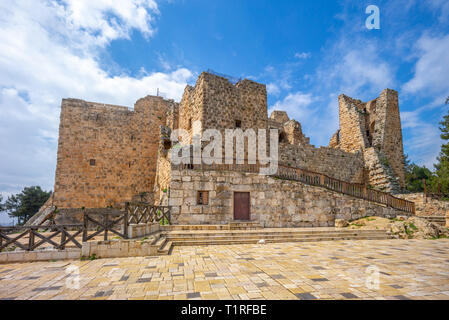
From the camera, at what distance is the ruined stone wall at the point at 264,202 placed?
1113 cm

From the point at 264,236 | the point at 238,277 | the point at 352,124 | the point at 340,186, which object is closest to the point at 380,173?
the point at 352,124

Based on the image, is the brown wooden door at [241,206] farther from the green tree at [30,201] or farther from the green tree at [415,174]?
the green tree at [30,201]

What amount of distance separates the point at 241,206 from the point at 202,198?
6.65ft

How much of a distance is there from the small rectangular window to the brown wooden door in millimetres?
1479

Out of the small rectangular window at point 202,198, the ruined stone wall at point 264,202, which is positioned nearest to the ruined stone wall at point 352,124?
the ruined stone wall at point 264,202

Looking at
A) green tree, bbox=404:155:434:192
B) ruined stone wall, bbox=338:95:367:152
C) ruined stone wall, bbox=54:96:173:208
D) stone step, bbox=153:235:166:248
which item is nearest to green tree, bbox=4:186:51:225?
ruined stone wall, bbox=54:96:173:208

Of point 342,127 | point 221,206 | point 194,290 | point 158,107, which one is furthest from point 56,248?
point 342,127

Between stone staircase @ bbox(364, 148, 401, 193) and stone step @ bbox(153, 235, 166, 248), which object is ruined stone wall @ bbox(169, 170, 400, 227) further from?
stone staircase @ bbox(364, 148, 401, 193)

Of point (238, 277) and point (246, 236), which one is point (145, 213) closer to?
point (246, 236)

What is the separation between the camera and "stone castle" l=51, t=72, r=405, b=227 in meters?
11.5

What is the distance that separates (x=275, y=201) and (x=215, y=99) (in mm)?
7457

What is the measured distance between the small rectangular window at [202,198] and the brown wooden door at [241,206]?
1479 mm

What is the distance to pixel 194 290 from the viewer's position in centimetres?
363
